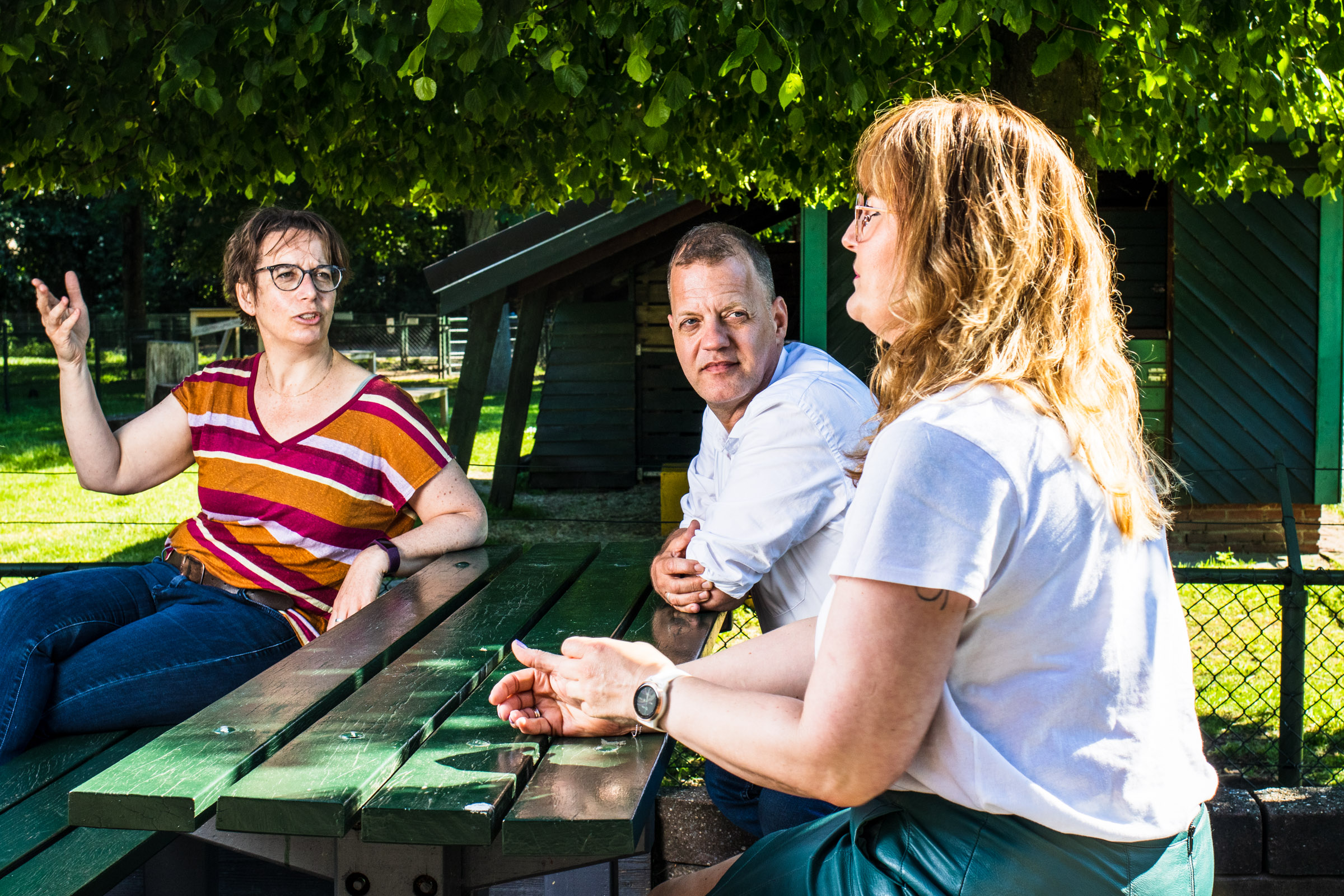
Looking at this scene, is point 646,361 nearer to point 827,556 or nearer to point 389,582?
point 389,582

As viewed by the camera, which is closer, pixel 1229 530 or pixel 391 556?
pixel 391 556

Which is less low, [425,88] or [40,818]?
[425,88]

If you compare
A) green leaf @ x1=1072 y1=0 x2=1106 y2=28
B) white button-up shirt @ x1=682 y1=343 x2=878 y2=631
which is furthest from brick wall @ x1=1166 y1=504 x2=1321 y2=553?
white button-up shirt @ x1=682 y1=343 x2=878 y2=631

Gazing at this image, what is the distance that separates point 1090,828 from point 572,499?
960 cm

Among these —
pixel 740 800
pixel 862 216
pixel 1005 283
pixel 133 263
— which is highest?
pixel 133 263

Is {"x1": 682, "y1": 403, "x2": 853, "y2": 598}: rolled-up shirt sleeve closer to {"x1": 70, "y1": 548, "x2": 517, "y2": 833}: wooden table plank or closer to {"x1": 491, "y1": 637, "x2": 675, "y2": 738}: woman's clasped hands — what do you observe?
{"x1": 491, "y1": 637, "x2": 675, "y2": 738}: woman's clasped hands

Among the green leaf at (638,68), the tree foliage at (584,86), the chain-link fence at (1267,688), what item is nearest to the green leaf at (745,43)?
the tree foliage at (584,86)

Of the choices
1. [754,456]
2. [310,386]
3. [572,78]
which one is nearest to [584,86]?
[572,78]

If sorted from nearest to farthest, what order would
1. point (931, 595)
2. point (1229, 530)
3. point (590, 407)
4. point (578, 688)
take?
point (931, 595) < point (578, 688) < point (1229, 530) < point (590, 407)

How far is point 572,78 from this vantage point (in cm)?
328

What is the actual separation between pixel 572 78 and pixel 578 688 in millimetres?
2068

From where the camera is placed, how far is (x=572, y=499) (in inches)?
429

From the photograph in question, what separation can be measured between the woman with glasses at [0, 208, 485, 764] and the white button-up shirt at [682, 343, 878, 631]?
86 cm

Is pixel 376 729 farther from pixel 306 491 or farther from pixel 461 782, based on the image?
pixel 306 491
